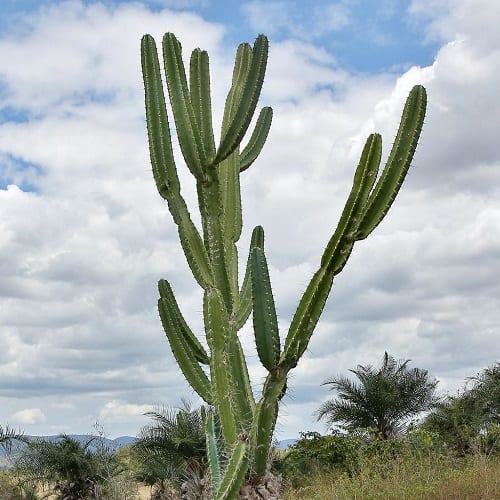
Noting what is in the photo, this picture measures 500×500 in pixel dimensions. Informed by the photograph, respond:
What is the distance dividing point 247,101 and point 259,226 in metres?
1.78

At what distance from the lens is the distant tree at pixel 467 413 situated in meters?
17.4

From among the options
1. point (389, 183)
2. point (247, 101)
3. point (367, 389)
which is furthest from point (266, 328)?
point (367, 389)

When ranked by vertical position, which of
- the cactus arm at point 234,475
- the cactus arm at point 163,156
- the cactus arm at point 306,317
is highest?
the cactus arm at point 163,156

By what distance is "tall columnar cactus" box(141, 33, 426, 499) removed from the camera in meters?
5.21

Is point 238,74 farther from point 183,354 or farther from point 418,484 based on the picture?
point 418,484

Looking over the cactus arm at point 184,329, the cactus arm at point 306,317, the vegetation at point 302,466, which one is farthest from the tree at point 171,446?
the cactus arm at point 306,317

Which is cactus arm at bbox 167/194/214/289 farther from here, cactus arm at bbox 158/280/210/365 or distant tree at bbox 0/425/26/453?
distant tree at bbox 0/425/26/453

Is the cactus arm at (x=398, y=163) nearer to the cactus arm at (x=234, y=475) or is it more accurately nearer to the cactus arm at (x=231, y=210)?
the cactus arm at (x=231, y=210)

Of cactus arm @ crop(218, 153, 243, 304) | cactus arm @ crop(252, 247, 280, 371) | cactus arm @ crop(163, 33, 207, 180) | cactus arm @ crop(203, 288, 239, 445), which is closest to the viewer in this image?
cactus arm @ crop(252, 247, 280, 371)

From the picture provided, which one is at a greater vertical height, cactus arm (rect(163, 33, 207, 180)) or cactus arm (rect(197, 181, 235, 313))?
cactus arm (rect(163, 33, 207, 180))

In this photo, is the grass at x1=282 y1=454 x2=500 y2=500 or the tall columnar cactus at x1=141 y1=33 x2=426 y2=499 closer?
the tall columnar cactus at x1=141 y1=33 x2=426 y2=499

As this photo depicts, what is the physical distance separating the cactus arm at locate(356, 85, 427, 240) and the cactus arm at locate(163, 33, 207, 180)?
159 centimetres

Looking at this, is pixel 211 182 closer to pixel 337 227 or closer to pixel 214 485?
pixel 337 227

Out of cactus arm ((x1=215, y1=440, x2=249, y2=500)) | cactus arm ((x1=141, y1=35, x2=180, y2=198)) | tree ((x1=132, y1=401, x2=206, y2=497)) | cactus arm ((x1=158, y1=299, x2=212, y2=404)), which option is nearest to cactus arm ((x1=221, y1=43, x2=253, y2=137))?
cactus arm ((x1=141, y1=35, x2=180, y2=198))
